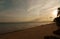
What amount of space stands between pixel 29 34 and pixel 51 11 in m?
0.38

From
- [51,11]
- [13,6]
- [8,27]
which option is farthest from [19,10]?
[51,11]

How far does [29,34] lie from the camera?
1.08 meters

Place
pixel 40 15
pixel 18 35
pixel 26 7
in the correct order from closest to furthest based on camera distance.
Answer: pixel 18 35 → pixel 26 7 → pixel 40 15

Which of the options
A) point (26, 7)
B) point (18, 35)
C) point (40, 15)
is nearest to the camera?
point (18, 35)

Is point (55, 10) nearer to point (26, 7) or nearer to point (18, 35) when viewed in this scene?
point (26, 7)

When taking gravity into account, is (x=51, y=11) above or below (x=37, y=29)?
above

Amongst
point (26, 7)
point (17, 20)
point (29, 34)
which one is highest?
point (26, 7)

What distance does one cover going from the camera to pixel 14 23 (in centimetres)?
110

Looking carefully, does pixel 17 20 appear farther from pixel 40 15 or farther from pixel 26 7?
pixel 40 15

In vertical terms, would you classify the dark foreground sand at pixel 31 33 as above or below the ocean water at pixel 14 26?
below

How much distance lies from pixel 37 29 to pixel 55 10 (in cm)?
28

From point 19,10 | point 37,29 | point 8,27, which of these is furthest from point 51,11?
point 8,27

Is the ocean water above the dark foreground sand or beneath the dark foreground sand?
above

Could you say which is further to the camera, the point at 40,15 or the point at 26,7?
the point at 40,15
